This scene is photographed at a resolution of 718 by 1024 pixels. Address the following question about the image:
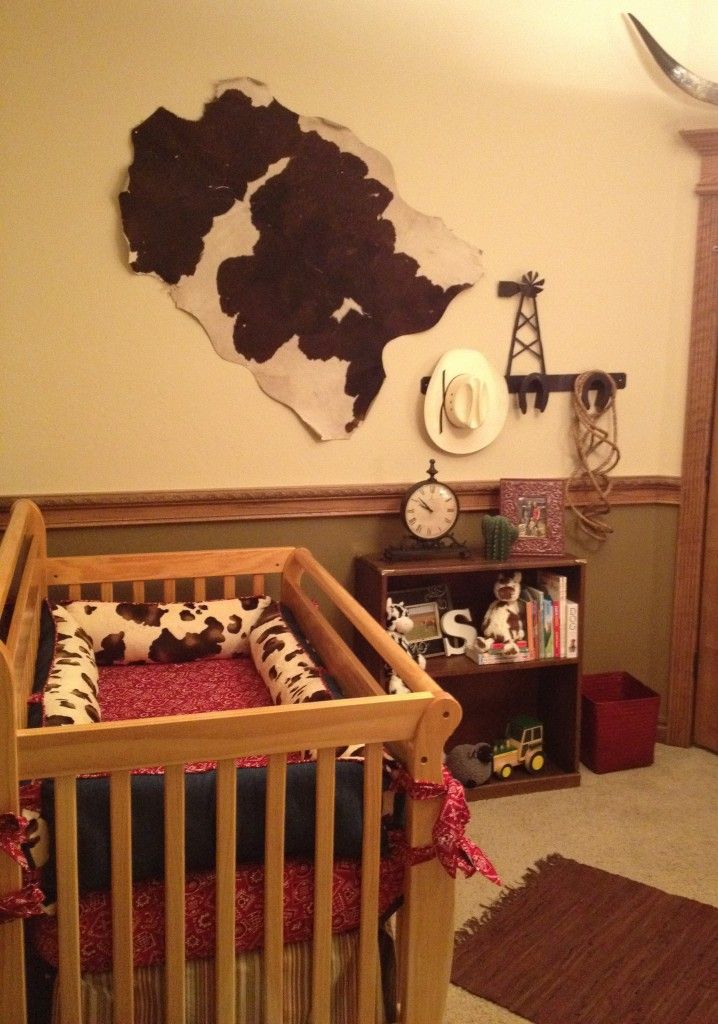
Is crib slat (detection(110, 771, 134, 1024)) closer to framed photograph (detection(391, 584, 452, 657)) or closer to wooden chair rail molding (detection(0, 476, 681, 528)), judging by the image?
wooden chair rail molding (detection(0, 476, 681, 528))

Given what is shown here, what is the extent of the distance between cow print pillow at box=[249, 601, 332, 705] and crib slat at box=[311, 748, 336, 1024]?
1.05ft

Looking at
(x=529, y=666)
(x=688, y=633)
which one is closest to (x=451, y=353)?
(x=529, y=666)

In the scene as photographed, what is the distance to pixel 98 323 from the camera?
7.73 ft

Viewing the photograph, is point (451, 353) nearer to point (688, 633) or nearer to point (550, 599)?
point (550, 599)

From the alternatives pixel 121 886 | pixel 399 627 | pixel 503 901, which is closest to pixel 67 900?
pixel 121 886

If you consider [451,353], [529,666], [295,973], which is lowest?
[295,973]

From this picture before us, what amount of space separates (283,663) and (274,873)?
2.18 ft

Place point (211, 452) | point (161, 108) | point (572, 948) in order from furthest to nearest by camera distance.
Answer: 1. point (211, 452)
2. point (161, 108)
3. point (572, 948)

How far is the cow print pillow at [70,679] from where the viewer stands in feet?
5.03

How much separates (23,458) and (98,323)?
17.5 inches

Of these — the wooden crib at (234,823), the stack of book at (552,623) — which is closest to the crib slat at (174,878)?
the wooden crib at (234,823)

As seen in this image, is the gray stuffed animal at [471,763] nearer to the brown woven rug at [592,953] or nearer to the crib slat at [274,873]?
the brown woven rug at [592,953]

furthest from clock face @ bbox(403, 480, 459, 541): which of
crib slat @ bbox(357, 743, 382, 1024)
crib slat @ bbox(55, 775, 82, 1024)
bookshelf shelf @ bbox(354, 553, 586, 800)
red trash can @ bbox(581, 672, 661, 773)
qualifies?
crib slat @ bbox(55, 775, 82, 1024)

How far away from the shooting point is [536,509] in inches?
105
